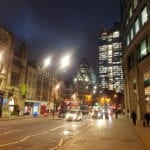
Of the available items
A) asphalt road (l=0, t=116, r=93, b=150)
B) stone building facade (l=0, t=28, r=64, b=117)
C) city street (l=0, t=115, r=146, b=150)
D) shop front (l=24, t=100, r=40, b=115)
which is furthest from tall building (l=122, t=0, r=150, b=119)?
shop front (l=24, t=100, r=40, b=115)

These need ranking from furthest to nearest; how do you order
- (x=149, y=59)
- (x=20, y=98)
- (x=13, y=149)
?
(x=20, y=98), (x=149, y=59), (x=13, y=149)

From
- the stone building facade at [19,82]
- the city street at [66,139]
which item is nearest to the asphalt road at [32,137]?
the city street at [66,139]

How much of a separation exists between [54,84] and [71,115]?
46.5 meters

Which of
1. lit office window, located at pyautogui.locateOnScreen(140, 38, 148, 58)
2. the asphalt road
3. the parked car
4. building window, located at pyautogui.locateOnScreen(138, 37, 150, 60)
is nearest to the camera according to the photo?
the asphalt road

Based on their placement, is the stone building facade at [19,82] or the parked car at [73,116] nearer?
the parked car at [73,116]

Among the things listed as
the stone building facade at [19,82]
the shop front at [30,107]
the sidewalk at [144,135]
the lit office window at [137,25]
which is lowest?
the sidewalk at [144,135]

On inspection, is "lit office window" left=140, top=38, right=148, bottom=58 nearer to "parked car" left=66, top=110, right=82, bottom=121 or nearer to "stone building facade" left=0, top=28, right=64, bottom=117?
"parked car" left=66, top=110, right=82, bottom=121

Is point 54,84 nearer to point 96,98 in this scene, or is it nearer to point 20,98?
point 20,98

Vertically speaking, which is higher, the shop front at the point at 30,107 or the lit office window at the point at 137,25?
the lit office window at the point at 137,25

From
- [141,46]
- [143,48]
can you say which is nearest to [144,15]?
Result: [141,46]

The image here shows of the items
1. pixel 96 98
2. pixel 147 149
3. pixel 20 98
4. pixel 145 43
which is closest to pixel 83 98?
pixel 96 98

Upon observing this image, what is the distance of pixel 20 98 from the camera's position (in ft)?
190

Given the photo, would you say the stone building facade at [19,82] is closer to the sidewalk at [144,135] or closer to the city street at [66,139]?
the city street at [66,139]

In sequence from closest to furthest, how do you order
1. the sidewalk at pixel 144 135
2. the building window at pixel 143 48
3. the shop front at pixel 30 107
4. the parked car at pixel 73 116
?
1. the sidewalk at pixel 144 135
2. the building window at pixel 143 48
3. the parked car at pixel 73 116
4. the shop front at pixel 30 107
